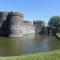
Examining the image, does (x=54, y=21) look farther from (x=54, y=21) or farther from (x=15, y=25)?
(x=15, y=25)

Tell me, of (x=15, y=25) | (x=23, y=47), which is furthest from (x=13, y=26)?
(x=23, y=47)

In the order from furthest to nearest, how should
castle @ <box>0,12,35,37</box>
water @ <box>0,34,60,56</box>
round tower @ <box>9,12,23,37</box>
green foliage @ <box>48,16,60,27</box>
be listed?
green foliage @ <box>48,16,60,27</box>
castle @ <box>0,12,35,37</box>
round tower @ <box>9,12,23,37</box>
water @ <box>0,34,60,56</box>

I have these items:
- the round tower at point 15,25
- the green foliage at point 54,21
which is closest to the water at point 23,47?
the round tower at point 15,25

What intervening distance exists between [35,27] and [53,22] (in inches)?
465

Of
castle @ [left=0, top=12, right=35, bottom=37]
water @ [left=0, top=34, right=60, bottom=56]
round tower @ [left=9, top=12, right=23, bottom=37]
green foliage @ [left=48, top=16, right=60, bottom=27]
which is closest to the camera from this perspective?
water @ [left=0, top=34, right=60, bottom=56]

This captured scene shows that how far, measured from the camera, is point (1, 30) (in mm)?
43500

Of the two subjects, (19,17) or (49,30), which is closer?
(19,17)

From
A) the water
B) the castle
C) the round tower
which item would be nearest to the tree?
the castle

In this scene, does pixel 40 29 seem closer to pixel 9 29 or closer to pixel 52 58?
pixel 9 29

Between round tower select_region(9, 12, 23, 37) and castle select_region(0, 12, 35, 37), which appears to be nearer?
round tower select_region(9, 12, 23, 37)

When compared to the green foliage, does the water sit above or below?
below

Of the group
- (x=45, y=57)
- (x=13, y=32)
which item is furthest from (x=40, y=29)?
(x=45, y=57)

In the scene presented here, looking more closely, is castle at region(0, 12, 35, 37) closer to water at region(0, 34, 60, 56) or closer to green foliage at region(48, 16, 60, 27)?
water at region(0, 34, 60, 56)

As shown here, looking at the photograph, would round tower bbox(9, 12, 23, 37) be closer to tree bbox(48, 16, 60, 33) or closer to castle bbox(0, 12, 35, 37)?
castle bbox(0, 12, 35, 37)
